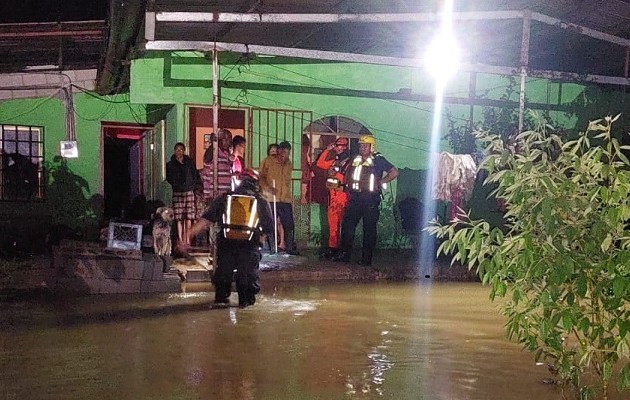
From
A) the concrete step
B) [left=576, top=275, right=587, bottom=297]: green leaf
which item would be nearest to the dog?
the concrete step

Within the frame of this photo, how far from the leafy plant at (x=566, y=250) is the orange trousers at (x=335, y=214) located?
27.2ft

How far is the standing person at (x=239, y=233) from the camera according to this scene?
25.8 feet

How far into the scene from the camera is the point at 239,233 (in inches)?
310

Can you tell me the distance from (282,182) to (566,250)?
829 cm

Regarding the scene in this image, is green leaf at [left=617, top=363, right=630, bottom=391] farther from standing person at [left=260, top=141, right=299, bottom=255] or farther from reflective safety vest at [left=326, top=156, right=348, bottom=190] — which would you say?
reflective safety vest at [left=326, top=156, right=348, bottom=190]

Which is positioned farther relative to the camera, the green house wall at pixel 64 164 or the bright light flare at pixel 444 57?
the green house wall at pixel 64 164

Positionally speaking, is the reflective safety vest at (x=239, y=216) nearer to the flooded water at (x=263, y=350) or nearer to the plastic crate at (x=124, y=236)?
the flooded water at (x=263, y=350)

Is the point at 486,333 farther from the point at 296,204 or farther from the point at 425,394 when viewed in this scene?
the point at 296,204

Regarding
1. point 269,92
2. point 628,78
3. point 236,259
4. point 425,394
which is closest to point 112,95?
point 269,92

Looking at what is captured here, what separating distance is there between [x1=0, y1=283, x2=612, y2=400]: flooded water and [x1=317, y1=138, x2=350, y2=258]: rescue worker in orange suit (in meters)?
3.13

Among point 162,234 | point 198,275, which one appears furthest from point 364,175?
point 162,234

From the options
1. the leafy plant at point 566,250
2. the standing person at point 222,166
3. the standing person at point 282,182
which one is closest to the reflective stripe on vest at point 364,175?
the standing person at point 282,182

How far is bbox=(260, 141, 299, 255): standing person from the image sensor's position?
447 inches

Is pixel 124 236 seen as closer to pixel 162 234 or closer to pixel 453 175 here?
pixel 162 234
